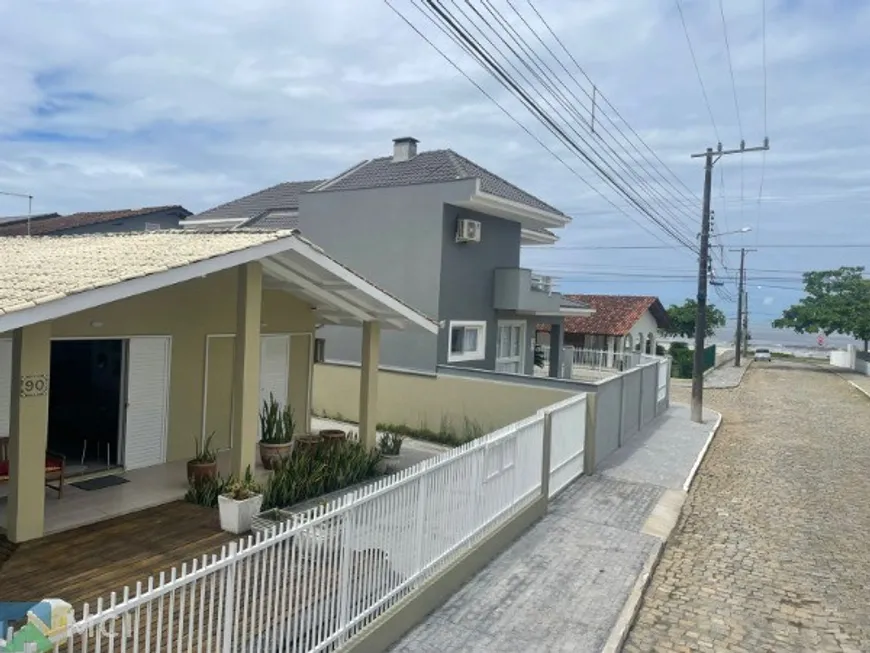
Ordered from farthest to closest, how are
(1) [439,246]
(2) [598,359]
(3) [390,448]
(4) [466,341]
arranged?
(2) [598,359], (4) [466,341], (1) [439,246], (3) [390,448]

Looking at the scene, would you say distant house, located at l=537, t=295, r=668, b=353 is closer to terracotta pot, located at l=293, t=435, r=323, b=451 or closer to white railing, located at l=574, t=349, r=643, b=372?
white railing, located at l=574, t=349, r=643, b=372

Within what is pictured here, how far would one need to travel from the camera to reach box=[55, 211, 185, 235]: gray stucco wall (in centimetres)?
2744

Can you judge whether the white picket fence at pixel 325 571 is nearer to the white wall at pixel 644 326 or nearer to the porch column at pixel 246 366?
the porch column at pixel 246 366

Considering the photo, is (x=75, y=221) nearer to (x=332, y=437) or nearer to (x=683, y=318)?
(x=332, y=437)

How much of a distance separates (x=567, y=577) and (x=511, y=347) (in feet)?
43.7

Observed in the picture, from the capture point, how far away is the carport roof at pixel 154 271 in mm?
5934

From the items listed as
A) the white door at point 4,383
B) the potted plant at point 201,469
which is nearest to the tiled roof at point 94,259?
the white door at point 4,383

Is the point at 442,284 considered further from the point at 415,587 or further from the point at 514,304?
the point at 415,587

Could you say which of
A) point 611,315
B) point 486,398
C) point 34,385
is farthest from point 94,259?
point 611,315

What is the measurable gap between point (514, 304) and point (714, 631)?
1243 centimetres

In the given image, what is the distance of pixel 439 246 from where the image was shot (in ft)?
53.0

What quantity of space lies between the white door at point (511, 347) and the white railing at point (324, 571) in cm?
1134

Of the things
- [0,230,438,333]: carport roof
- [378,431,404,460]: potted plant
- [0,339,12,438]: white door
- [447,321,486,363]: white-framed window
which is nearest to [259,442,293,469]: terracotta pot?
[378,431,404,460]: potted plant

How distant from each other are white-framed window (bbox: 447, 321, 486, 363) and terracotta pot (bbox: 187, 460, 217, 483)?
8.42 metres
